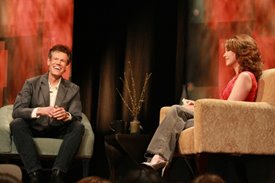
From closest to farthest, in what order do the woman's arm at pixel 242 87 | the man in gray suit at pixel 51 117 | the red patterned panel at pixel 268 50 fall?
the woman's arm at pixel 242 87 < the man in gray suit at pixel 51 117 < the red patterned panel at pixel 268 50

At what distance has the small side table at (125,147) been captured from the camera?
4.13 meters

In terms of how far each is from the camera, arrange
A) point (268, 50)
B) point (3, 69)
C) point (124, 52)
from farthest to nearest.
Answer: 1. point (3, 69)
2. point (124, 52)
3. point (268, 50)

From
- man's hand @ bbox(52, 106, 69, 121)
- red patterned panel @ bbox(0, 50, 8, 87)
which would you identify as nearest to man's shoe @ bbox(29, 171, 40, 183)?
man's hand @ bbox(52, 106, 69, 121)

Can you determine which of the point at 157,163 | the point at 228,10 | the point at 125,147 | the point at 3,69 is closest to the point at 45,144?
the point at 125,147

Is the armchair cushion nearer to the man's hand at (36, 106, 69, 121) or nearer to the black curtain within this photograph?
the man's hand at (36, 106, 69, 121)

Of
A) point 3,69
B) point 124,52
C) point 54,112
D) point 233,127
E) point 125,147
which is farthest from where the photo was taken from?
point 3,69

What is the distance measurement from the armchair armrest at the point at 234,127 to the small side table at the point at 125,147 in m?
0.95

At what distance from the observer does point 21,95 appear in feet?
13.2

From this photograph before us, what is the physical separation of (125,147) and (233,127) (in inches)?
43.4

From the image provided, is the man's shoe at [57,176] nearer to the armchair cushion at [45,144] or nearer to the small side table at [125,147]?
the armchair cushion at [45,144]

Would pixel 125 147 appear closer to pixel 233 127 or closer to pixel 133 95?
pixel 133 95

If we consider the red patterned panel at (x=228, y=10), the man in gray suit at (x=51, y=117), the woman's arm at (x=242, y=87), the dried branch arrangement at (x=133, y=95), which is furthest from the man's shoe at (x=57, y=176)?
the red patterned panel at (x=228, y=10)

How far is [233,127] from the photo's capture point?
330cm

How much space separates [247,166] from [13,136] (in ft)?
5.91
